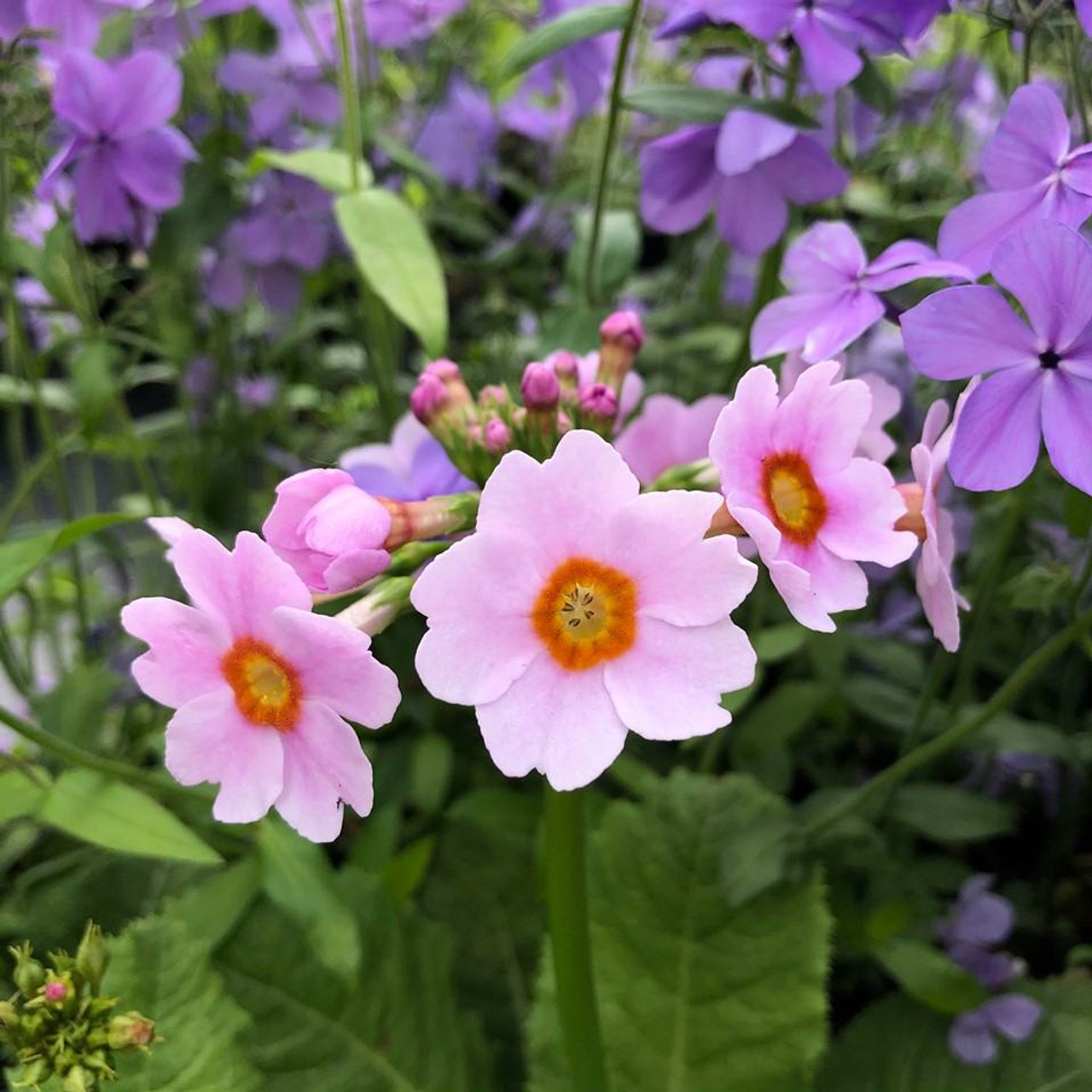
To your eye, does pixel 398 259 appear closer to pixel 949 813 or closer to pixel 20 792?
pixel 20 792

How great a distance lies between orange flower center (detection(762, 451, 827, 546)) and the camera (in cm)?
46

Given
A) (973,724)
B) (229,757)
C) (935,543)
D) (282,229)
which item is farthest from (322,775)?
(282,229)

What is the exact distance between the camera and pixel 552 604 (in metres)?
0.43

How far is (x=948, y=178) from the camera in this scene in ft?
3.04

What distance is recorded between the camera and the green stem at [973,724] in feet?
1.91

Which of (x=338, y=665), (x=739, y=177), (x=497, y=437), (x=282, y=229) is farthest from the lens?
(x=282, y=229)

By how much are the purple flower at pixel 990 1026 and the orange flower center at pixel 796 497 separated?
1.54ft

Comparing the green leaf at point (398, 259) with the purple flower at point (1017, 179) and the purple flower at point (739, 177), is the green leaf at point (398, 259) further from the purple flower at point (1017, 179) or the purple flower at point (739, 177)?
the purple flower at point (1017, 179)

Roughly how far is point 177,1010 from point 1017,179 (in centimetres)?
60

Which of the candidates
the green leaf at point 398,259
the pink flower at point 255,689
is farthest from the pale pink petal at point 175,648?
the green leaf at point 398,259

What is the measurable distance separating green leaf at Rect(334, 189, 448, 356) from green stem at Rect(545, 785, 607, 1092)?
31cm

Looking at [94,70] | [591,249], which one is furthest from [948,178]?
[94,70]

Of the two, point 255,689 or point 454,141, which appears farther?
point 454,141

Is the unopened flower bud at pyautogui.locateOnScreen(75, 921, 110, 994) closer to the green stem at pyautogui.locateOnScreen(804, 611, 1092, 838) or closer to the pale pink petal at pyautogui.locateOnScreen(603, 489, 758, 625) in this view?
the pale pink petal at pyautogui.locateOnScreen(603, 489, 758, 625)
